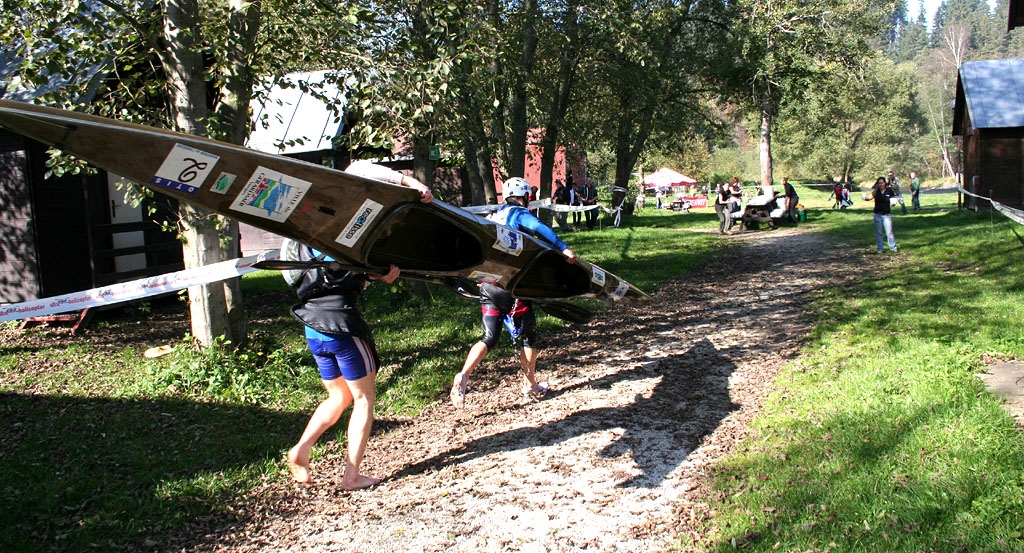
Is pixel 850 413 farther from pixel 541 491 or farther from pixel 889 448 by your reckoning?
pixel 541 491

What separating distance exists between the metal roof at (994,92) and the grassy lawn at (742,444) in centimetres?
1715

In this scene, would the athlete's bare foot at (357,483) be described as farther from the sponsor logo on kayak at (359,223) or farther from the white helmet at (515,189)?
the white helmet at (515,189)

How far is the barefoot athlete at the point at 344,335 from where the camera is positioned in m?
4.72

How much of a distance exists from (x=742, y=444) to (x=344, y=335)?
2927 millimetres

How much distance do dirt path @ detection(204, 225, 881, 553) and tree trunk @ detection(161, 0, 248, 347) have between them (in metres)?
2.33

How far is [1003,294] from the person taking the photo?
958cm

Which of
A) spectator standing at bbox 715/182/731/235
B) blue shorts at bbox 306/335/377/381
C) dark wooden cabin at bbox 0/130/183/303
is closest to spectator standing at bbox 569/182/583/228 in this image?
spectator standing at bbox 715/182/731/235

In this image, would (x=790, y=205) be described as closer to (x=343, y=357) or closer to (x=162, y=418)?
(x=162, y=418)

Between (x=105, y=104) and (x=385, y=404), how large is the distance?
13.2 ft

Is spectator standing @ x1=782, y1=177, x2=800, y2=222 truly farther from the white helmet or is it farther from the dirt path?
the white helmet

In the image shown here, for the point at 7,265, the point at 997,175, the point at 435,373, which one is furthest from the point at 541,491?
the point at 997,175

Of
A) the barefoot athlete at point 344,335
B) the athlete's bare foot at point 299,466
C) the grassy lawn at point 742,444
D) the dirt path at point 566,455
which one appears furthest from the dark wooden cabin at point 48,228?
the barefoot athlete at point 344,335

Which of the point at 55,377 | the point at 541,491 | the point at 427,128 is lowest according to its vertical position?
the point at 541,491

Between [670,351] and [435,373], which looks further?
[670,351]
